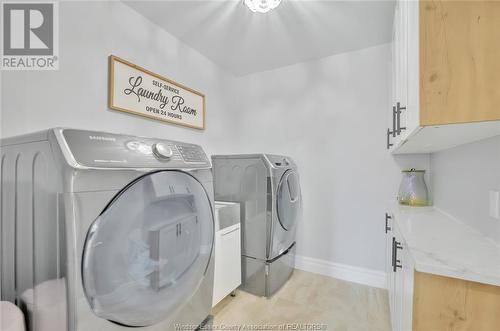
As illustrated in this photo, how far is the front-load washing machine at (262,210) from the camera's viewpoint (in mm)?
2027

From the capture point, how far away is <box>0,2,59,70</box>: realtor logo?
49.6 inches

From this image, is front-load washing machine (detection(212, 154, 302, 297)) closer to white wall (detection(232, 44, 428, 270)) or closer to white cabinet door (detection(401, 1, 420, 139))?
white wall (detection(232, 44, 428, 270))

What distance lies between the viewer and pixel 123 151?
0.84m

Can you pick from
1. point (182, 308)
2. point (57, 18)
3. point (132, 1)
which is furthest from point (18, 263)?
point (132, 1)

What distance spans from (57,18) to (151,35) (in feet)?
2.17

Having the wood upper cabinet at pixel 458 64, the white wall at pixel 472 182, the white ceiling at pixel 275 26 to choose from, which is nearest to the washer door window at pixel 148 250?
the wood upper cabinet at pixel 458 64

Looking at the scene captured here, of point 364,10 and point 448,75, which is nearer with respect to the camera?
point 448,75

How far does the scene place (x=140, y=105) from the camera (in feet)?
5.94

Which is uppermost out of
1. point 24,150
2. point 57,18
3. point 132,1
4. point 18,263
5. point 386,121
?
point 132,1

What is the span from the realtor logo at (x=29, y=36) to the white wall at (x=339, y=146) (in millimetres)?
2014

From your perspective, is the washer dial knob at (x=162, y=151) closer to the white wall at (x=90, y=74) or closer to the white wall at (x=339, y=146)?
the white wall at (x=90, y=74)

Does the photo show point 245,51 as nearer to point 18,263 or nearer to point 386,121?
point 386,121

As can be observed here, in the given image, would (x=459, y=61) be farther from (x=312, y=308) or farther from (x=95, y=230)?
(x=312, y=308)

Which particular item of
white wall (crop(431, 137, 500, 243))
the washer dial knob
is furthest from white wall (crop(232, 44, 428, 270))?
the washer dial knob
